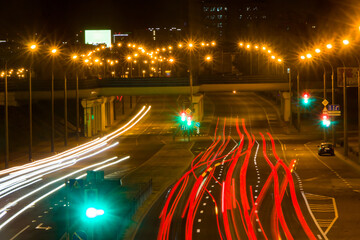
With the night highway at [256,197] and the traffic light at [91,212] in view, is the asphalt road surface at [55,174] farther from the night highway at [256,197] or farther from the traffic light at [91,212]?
the traffic light at [91,212]

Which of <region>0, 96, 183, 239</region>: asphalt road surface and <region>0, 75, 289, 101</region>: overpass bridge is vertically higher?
<region>0, 75, 289, 101</region>: overpass bridge

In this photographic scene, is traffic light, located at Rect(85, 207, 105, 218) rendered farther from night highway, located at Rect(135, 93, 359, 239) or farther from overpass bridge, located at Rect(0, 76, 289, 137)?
overpass bridge, located at Rect(0, 76, 289, 137)

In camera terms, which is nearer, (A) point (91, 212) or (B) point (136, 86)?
(A) point (91, 212)

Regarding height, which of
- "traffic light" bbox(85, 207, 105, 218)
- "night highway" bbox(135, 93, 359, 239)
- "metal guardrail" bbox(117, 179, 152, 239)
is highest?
"traffic light" bbox(85, 207, 105, 218)

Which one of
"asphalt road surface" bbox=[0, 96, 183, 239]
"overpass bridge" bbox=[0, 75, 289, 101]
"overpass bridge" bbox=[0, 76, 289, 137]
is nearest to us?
"asphalt road surface" bbox=[0, 96, 183, 239]

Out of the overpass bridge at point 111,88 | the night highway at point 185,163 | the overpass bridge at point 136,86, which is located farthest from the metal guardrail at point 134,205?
the overpass bridge at point 136,86

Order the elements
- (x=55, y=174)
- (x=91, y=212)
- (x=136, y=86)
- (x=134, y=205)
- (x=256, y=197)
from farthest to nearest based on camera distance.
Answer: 1. (x=136, y=86)
2. (x=55, y=174)
3. (x=256, y=197)
4. (x=134, y=205)
5. (x=91, y=212)

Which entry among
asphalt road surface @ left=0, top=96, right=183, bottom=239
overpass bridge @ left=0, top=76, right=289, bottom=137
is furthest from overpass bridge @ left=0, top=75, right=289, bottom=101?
asphalt road surface @ left=0, top=96, right=183, bottom=239

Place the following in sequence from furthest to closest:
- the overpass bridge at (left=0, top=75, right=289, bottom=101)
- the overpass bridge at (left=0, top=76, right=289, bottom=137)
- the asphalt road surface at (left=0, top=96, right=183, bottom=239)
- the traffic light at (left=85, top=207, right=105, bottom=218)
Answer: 1. the overpass bridge at (left=0, top=75, right=289, bottom=101)
2. the overpass bridge at (left=0, top=76, right=289, bottom=137)
3. the asphalt road surface at (left=0, top=96, right=183, bottom=239)
4. the traffic light at (left=85, top=207, right=105, bottom=218)

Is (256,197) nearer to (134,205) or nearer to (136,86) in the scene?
(134,205)

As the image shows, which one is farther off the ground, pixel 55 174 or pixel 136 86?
pixel 136 86

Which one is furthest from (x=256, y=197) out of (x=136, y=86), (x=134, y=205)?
(x=136, y=86)

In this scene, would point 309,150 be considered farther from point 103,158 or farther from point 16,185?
point 16,185

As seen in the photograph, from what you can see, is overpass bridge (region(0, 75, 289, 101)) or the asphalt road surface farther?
overpass bridge (region(0, 75, 289, 101))
